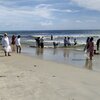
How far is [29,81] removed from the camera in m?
11.3

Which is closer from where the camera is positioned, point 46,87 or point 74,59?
point 46,87

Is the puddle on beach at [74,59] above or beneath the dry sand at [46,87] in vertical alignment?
beneath

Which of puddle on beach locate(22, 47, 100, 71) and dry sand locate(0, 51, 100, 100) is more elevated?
dry sand locate(0, 51, 100, 100)

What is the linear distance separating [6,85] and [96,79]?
144 inches

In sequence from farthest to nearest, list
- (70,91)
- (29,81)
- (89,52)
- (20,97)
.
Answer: (89,52)
(29,81)
(70,91)
(20,97)

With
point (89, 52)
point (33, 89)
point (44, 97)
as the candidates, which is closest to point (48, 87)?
point (33, 89)

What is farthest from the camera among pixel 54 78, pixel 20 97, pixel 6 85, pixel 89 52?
pixel 89 52

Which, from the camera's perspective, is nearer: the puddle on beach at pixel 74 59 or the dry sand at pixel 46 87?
the dry sand at pixel 46 87

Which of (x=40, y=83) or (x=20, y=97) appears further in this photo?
(x=40, y=83)

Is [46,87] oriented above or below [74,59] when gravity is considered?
above

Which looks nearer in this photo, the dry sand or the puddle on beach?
the dry sand

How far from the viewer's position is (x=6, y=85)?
1060 centimetres

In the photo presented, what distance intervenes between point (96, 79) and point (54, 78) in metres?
1.61

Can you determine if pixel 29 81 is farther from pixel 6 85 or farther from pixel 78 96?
pixel 78 96
